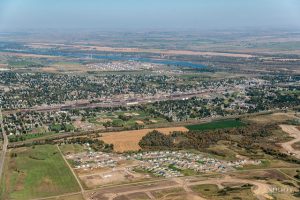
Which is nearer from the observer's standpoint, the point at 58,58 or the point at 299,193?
the point at 299,193

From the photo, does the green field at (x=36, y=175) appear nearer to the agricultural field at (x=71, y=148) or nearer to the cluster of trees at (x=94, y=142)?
the agricultural field at (x=71, y=148)

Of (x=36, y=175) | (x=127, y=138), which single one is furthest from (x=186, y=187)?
(x=127, y=138)

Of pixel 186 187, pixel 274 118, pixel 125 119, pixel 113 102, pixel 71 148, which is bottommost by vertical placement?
pixel 113 102

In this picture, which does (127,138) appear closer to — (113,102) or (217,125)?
(217,125)

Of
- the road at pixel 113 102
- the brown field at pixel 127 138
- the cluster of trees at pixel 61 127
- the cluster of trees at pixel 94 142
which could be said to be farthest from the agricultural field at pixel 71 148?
the road at pixel 113 102

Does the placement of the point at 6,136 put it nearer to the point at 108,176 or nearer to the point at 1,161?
the point at 1,161

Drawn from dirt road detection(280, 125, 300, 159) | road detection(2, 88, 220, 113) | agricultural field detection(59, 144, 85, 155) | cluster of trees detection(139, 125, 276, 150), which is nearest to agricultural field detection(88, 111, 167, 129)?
cluster of trees detection(139, 125, 276, 150)

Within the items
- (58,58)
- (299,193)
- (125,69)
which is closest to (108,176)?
(299,193)
